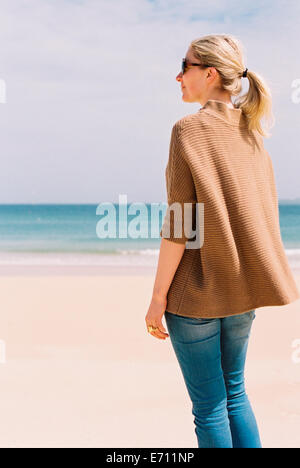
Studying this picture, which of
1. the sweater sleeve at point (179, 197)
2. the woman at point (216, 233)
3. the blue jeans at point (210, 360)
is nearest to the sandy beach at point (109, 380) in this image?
the blue jeans at point (210, 360)

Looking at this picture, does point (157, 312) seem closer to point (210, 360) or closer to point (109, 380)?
point (210, 360)

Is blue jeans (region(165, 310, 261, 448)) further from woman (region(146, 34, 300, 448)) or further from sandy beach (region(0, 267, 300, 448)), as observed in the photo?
sandy beach (region(0, 267, 300, 448))

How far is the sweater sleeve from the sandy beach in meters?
1.53

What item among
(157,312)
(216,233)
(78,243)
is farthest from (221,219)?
(78,243)

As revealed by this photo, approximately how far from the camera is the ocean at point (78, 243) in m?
14.8

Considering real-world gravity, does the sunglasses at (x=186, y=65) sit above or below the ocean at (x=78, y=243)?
below

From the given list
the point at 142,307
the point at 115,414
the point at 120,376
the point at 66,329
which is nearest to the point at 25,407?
the point at 115,414

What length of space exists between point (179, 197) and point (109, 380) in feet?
7.86

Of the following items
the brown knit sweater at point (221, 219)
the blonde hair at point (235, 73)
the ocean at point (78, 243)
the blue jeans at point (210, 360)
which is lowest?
the blue jeans at point (210, 360)

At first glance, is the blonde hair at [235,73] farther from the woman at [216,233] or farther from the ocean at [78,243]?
the ocean at [78,243]

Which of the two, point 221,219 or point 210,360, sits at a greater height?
point 221,219

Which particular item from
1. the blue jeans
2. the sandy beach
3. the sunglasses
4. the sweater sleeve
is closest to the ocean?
the sandy beach

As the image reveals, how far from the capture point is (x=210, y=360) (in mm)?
1708

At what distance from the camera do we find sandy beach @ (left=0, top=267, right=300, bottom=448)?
2863mm
